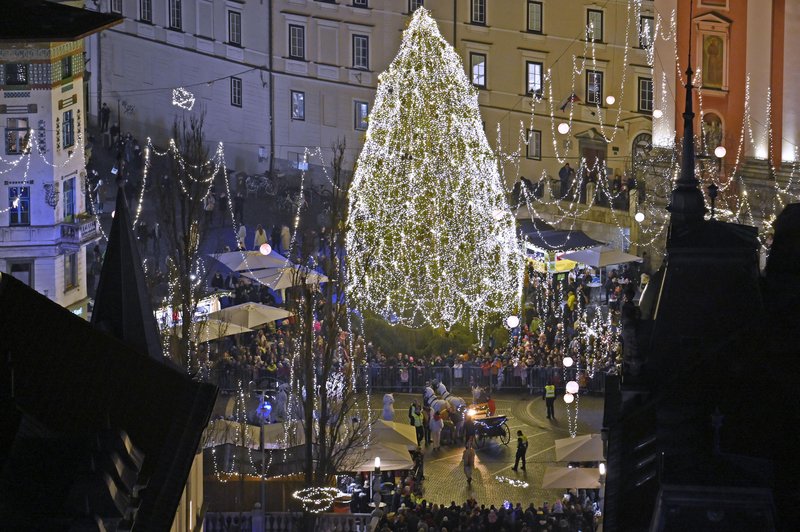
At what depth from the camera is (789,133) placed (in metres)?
74.1

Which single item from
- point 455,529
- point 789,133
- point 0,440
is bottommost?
point 455,529

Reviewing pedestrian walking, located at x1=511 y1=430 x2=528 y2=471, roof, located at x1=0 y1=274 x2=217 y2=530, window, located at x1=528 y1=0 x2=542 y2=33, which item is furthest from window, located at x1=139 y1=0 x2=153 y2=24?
roof, located at x1=0 y1=274 x2=217 y2=530

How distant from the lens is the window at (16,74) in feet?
219

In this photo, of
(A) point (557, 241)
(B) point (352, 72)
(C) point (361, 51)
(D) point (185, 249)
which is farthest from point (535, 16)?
(D) point (185, 249)

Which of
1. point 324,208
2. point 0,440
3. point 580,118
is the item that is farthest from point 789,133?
point 0,440

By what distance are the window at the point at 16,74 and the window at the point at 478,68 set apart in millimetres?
20866

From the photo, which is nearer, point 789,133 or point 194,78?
point 789,133

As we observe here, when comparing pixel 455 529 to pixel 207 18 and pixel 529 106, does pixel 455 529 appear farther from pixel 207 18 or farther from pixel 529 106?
pixel 207 18

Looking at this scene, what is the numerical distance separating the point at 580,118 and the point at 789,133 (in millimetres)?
9893

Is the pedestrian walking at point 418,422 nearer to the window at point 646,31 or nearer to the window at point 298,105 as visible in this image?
the window at point 646,31

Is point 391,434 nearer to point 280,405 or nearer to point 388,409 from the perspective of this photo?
point 388,409

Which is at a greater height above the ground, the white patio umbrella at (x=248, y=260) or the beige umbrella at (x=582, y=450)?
the white patio umbrella at (x=248, y=260)

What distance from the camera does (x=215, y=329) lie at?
58188mm

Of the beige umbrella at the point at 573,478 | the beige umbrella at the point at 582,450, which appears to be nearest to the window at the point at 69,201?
the beige umbrella at the point at 582,450
